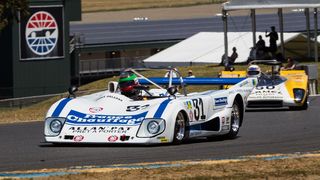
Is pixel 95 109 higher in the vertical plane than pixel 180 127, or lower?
higher

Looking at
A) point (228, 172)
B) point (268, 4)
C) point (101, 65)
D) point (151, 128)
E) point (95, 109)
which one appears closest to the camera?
point (228, 172)

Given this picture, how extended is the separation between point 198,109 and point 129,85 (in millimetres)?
1181

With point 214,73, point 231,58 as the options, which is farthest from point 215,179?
point 231,58

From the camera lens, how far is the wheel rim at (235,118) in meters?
15.7

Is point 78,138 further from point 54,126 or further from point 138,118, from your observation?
point 138,118

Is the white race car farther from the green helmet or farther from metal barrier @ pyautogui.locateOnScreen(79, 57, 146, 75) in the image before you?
metal barrier @ pyautogui.locateOnScreen(79, 57, 146, 75)

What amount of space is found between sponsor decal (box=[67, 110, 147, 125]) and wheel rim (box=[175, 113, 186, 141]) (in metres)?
0.51

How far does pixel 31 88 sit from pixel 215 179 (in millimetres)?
31885

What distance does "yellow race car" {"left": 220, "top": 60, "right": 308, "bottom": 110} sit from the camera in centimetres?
2241

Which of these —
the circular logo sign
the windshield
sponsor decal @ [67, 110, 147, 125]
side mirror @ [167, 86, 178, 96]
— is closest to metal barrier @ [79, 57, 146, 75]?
the circular logo sign

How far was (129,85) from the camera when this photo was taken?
50.0 ft

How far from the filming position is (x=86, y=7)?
81.1 meters

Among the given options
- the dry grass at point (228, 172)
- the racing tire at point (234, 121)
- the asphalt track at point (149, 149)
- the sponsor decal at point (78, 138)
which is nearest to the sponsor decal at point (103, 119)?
the sponsor decal at point (78, 138)

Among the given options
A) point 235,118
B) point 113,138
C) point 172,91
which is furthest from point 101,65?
point 113,138
